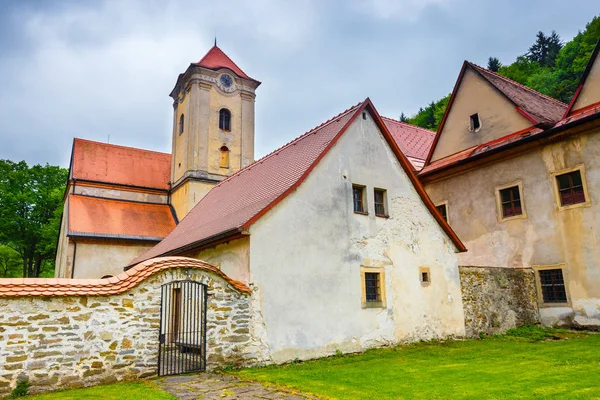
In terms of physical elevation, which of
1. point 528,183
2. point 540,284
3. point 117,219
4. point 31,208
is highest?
point 31,208

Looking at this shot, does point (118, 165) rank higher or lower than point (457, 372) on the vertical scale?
higher

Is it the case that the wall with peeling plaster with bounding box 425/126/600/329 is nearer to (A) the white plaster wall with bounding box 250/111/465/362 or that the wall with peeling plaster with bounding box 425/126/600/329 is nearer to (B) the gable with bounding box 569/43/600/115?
(B) the gable with bounding box 569/43/600/115

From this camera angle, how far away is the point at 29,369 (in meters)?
8.15

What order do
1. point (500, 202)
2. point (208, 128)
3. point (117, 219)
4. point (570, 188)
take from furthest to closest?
1. point (208, 128)
2. point (117, 219)
3. point (500, 202)
4. point (570, 188)

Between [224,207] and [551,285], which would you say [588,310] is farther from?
[224,207]

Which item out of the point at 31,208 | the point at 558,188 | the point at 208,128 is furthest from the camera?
the point at 31,208

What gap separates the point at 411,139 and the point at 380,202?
428 inches

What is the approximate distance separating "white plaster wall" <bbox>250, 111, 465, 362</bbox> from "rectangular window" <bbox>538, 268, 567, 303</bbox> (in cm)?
357

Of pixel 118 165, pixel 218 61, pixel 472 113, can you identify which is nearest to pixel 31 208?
pixel 118 165

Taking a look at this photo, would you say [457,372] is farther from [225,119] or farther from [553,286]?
[225,119]

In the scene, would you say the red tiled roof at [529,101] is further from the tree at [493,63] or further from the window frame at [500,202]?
the tree at [493,63]

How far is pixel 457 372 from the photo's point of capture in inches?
348

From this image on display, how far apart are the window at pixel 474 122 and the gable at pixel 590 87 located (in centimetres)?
392

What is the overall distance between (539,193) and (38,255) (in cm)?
3647
